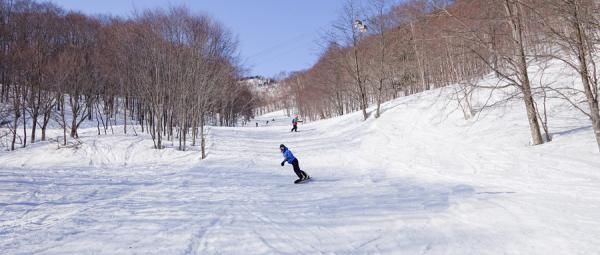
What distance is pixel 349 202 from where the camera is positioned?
675 centimetres

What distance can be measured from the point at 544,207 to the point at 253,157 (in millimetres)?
12001

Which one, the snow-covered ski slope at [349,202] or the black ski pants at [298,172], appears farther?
the black ski pants at [298,172]

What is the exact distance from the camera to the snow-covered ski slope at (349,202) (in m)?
4.48

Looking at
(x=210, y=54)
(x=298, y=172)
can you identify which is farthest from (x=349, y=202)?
(x=210, y=54)

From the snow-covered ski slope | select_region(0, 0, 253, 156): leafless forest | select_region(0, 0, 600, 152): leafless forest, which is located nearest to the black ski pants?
the snow-covered ski slope

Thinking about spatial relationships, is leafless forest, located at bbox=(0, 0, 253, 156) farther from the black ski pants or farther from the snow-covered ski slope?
the black ski pants

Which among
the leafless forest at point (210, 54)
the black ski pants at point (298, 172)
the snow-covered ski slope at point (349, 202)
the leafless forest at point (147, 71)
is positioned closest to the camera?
the snow-covered ski slope at point (349, 202)

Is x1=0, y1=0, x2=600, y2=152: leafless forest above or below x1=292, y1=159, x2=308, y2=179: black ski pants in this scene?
above

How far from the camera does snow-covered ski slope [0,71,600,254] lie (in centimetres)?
448

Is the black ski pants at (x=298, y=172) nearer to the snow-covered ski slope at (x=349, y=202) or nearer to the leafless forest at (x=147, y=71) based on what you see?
the snow-covered ski slope at (x=349, y=202)

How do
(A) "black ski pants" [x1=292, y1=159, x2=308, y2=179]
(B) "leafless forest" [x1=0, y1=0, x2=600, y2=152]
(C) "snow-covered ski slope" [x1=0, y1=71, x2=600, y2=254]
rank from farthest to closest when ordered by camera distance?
(A) "black ski pants" [x1=292, y1=159, x2=308, y2=179], (B) "leafless forest" [x1=0, y1=0, x2=600, y2=152], (C) "snow-covered ski slope" [x1=0, y1=71, x2=600, y2=254]

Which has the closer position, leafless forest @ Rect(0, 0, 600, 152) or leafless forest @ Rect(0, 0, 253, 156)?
leafless forest @ Rect(0, 0, 600, 152)

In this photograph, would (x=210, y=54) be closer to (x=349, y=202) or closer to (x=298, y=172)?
(x=298, y=172)

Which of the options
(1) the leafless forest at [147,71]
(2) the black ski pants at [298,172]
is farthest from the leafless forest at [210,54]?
(2) the black ski pants at [298,172]
